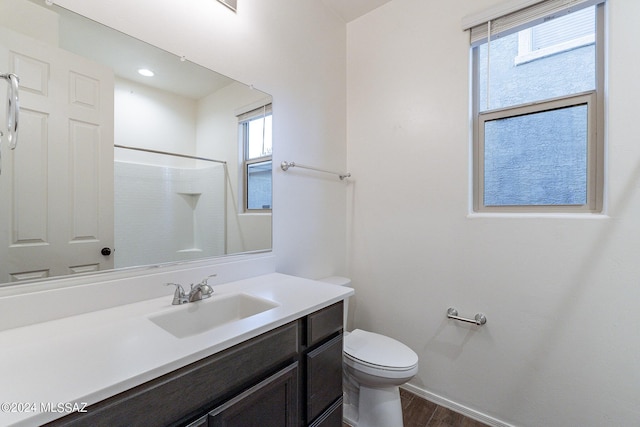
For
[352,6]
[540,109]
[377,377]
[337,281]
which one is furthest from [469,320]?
[352,6]

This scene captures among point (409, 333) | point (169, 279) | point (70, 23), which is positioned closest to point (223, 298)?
point (169, 279)

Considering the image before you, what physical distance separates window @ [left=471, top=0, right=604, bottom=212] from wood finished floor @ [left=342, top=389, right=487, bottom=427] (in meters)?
1.24

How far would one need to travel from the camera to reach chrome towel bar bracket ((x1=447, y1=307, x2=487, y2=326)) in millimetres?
1577

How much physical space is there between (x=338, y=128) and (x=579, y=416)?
2.13 m

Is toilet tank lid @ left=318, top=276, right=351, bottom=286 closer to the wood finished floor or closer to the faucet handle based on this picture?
the wood finished floor

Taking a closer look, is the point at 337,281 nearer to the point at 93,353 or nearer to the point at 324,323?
the point at 324,323

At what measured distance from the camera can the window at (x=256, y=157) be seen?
59.5 inches

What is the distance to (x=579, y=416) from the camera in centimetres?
134

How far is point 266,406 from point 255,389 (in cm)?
9

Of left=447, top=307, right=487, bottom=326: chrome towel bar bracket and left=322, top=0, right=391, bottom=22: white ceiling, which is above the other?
left=322, top=0, right=391, bottom=22: white ceiling

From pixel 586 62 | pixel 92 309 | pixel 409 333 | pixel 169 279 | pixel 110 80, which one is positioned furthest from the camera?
pixel 409 333

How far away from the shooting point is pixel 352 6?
78.0 inches

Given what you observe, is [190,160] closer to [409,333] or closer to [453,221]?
[453,221]

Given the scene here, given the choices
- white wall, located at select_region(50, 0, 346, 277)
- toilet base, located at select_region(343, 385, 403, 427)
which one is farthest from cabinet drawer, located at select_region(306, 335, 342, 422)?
white wall, located at select_region(50, 0, 346, 277)
